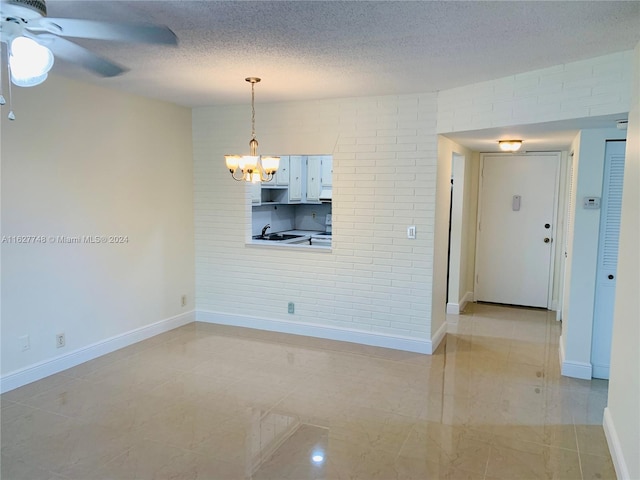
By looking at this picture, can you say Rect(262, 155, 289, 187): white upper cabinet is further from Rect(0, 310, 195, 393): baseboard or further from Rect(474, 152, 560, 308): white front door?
Rect(474, 152, 560, 308): white front door

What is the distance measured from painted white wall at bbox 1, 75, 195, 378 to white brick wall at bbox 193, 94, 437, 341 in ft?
1.12

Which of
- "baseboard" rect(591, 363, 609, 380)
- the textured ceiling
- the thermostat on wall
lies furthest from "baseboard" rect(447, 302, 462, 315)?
the textured ceiling

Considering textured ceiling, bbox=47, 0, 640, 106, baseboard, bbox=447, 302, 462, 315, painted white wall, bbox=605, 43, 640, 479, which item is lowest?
baseboard, bbox=447, 302, 462, 315

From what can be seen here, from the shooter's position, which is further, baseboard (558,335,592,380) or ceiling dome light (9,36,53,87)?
baseboard (558,335,592,380)

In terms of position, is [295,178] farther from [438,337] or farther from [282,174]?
[438,337]

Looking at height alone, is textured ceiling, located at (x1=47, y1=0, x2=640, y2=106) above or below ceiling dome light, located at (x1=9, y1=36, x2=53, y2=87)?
above

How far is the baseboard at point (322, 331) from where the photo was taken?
439 cm

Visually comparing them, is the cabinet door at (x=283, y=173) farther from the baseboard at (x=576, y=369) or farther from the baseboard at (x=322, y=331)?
the baseboard at (x=576, y=369)

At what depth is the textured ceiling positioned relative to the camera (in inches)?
88.0

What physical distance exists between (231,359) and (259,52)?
8.65 ft

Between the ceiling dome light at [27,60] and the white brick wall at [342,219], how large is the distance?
291cm

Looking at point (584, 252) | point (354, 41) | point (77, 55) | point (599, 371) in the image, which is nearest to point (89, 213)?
point (77, 55)

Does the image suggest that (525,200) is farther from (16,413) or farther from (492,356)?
(16,413)

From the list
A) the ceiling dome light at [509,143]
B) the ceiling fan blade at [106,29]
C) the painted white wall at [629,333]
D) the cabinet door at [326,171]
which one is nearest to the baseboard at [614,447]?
the painted white wall at [629,333]
